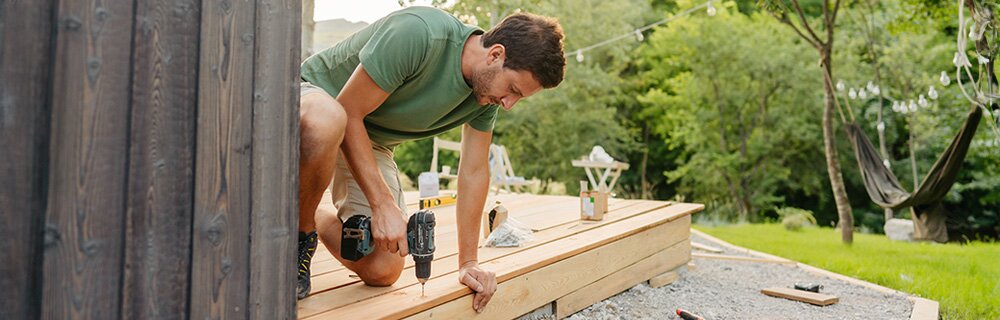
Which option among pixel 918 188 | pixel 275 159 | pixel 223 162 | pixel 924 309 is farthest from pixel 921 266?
pixel 223 162

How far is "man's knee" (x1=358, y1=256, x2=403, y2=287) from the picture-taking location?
1.97 m

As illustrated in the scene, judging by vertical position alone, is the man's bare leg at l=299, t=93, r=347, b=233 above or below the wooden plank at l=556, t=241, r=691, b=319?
above

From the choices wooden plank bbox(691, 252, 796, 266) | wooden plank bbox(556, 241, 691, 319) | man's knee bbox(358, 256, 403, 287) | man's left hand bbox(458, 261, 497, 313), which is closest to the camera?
man's knee bbox(358, 256, 403, 287)

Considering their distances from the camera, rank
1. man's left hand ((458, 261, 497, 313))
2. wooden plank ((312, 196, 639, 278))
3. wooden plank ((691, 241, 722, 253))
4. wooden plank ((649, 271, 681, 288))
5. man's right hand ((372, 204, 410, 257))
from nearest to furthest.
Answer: man's right hand ((372, 204, 410, 257)), man's left hand ((458, 261, 497, 313)), wooden plank ((312, 196, 639, 278)), wooden plank ((649, 271, 681, 288)), wooden plank ((691, 241, 722, 253))

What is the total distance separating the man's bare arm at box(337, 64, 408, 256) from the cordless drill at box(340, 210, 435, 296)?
1.7 inches

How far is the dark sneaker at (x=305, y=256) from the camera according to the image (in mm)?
1789

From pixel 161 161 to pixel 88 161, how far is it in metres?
0.12

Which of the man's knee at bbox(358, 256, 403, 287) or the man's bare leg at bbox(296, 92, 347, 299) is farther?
the man's knee at bbox(358, 256, 403, 287)

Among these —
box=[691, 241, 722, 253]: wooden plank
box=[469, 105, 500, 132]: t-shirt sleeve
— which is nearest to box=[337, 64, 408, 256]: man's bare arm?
box=[469, 105, 500, 132]: t-shirt sleeve

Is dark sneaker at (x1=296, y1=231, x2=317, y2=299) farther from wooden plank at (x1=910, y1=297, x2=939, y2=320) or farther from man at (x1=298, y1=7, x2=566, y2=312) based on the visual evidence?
wooden plank at (x1=910, y1=297, x2=939, y2=320)

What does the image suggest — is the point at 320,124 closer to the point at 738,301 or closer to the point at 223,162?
the point at 223,162

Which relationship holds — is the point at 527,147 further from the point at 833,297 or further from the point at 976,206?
the point at 833,297

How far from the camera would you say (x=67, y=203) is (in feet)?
3.50

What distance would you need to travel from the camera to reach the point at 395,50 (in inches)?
70.4
